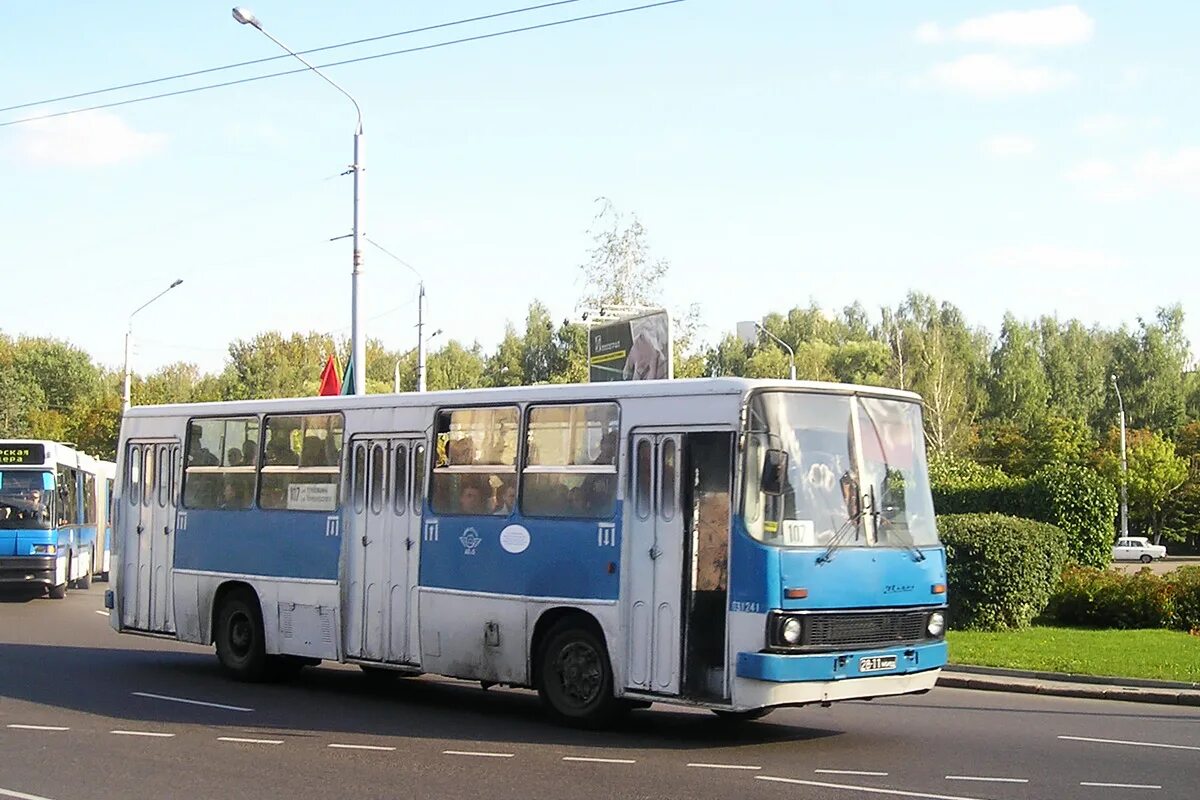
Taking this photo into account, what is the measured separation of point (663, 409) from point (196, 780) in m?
4.87

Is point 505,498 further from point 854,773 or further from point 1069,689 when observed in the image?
point 1069,689

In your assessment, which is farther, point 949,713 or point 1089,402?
point 1089,402

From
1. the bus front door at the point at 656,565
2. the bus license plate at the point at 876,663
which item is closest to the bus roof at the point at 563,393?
the bus front door at the point at 656,565

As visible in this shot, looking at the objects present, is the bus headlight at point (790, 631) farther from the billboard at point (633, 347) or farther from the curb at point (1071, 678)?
the billboard at point (633, 347)

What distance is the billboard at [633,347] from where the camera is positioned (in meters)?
29.7

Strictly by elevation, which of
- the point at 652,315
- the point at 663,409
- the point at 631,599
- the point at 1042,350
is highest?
the point at 1042,350

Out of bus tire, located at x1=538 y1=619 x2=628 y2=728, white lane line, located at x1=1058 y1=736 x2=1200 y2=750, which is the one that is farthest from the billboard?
white lane line, located at x1=1058 y1=736 x2=1200 y2=750

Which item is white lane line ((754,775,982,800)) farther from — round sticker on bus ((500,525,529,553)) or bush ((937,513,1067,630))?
bush ((937,513,1067,630))

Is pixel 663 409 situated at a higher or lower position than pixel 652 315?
lower

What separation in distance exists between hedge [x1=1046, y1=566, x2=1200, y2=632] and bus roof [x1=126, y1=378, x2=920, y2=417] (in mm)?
11856

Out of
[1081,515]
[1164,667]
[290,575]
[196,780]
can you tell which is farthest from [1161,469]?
[196,780]

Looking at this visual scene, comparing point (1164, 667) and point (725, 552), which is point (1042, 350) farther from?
point (725, 552)

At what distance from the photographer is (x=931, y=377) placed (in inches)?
3319

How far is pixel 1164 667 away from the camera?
18.8 m
